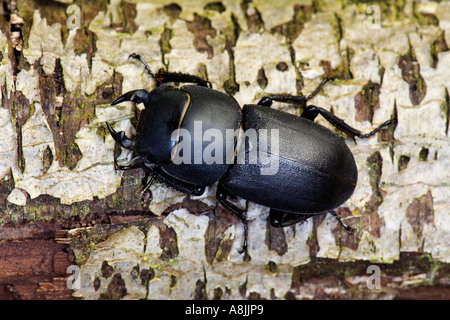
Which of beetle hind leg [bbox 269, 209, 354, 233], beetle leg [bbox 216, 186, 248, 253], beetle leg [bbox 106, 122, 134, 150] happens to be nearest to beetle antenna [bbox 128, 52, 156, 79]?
beetle leg [bbox 106, 122, 134, 150]

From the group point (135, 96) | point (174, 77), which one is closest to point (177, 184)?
point (135, 96)

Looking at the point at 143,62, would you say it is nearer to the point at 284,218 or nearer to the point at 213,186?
the point at 213,186

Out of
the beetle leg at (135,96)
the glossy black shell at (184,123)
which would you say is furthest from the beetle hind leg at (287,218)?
the beetle leg at (135,96)

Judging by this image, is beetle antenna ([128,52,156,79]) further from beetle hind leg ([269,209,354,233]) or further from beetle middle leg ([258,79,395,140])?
beetle hind leg ([269,209,354,233])

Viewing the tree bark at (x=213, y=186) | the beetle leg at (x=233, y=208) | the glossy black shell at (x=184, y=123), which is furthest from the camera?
the beetle leg at (x=233, y=208)

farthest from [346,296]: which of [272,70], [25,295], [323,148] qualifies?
[25,295]

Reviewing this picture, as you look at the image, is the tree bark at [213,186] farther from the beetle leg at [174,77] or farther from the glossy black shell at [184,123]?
the glossy black shell at [184,123]
